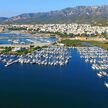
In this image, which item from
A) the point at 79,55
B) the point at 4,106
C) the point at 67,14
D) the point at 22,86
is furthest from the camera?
the point at 67,14

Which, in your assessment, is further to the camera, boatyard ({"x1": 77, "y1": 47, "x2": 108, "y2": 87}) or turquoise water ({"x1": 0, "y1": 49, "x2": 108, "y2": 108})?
boatyard ({"x1": 77, "y1": 47, "x2": 108, "y2": 87})

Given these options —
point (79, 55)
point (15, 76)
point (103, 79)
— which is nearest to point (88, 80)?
point (103, 79)

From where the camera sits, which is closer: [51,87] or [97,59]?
[51,87]

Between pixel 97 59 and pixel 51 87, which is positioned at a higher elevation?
pixel 51 87

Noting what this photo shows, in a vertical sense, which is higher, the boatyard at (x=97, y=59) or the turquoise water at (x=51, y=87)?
the turquoise water at (x=51, y=87)

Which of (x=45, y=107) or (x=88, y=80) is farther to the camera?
(x=88, y=80)

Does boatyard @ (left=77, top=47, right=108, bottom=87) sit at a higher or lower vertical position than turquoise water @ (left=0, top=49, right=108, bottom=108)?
lower

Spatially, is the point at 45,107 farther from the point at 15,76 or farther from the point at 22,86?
the point at 15,76

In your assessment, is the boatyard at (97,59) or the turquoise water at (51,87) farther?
the boatyard at (97,59)
